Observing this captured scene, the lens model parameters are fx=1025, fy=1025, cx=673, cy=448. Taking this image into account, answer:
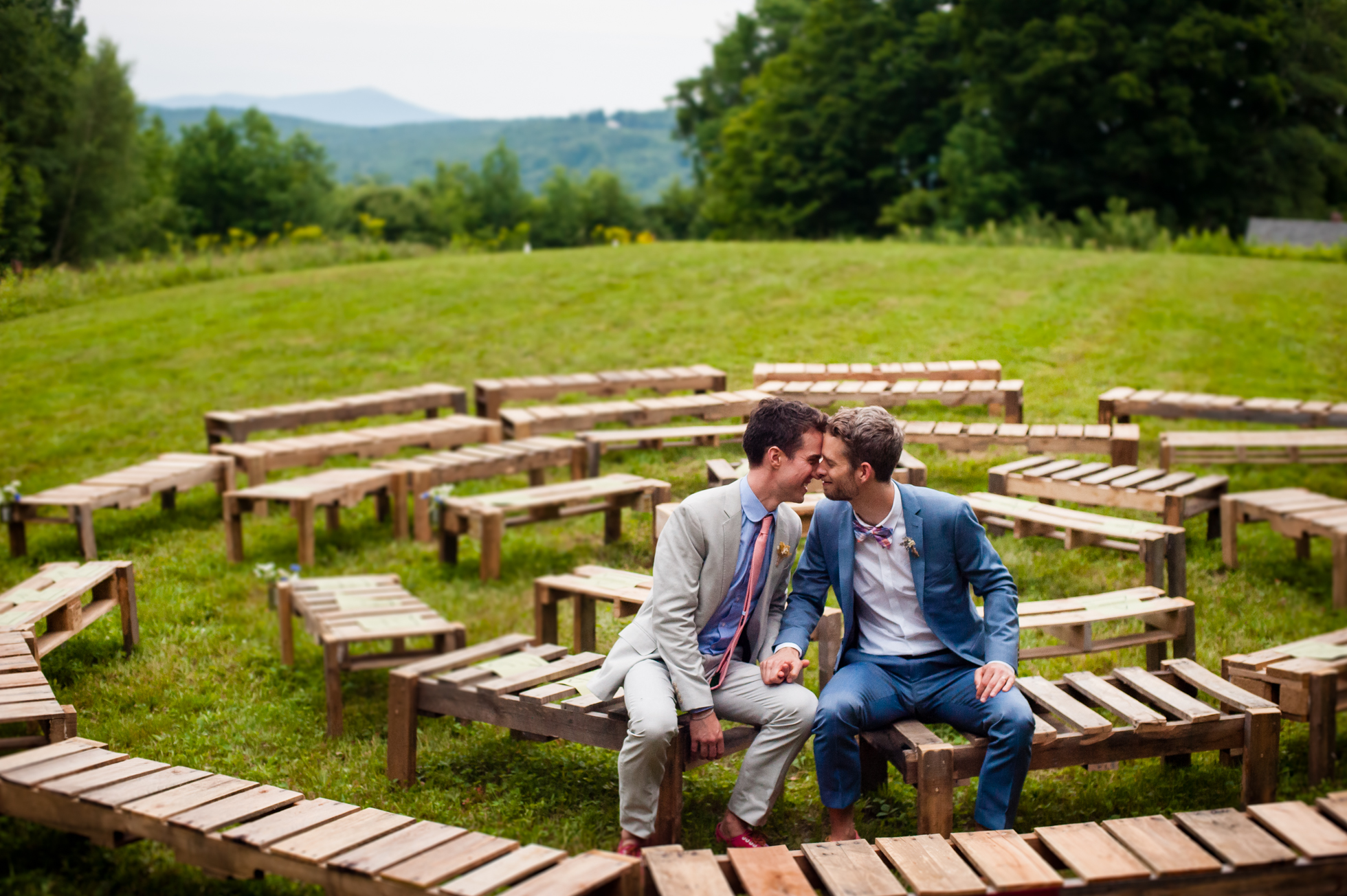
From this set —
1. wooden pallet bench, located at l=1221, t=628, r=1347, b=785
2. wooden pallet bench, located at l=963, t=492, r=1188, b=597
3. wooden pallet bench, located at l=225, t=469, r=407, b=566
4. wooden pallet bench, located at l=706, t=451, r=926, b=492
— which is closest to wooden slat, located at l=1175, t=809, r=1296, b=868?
wooden pallet bench, located at l=1221, t=628, r=1347, b=785

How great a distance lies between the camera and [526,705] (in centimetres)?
404

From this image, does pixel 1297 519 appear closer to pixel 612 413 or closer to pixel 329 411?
pixel 612 413

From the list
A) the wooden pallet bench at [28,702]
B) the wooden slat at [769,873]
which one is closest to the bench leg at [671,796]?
the wooden slat at [769,873]

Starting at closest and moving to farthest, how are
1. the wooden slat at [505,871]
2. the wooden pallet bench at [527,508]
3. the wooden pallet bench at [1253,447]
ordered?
1. the wooden slat at [505,871]
2. the wooden pallet bench at [527,508]
3. the wooden pallet bench at [1253,447]

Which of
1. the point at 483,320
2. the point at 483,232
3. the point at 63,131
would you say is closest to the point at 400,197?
the point at 483,232

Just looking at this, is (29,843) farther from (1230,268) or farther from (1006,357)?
(1230,268)

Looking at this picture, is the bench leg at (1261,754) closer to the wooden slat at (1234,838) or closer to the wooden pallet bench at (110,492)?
the wooden slat at (1234,838)

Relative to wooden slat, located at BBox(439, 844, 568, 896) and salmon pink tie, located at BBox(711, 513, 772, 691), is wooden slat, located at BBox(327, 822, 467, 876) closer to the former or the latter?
wooden slat, located at BBox(439, 844, 568, 896)

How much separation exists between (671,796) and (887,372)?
4959 mm

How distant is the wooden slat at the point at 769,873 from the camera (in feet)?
9.38

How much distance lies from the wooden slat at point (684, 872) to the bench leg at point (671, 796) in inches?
21.1

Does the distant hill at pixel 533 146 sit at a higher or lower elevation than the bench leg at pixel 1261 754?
higher

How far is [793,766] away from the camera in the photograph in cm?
453

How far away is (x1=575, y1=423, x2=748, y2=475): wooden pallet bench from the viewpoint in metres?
7.27
